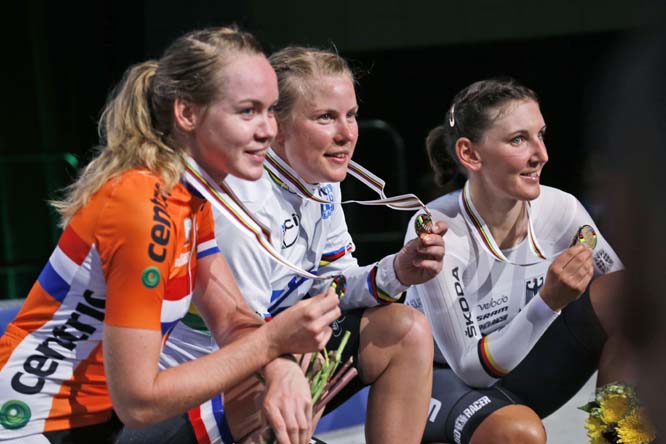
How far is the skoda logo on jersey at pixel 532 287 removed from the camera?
9.45 feet

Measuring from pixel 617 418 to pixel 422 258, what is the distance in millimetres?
565

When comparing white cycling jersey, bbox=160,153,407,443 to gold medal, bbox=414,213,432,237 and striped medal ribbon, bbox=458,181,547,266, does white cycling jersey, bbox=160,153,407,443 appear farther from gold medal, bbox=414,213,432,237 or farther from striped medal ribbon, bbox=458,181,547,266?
striped medal ribbon, bbox=458,181,547,266

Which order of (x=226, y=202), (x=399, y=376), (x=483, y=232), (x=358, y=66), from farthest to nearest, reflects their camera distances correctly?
(x=358, y=66)
(x=483, y=232)
(x=399, y=376)
(x=226, y=202)

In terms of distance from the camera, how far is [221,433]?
79.0 inches

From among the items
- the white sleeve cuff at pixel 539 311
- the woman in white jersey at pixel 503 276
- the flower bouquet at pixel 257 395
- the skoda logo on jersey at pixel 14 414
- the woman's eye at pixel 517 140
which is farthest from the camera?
the woman's eye at pixel 517 140

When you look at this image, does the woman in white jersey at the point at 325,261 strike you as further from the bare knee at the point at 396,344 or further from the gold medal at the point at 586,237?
the gold medal at the point at 586,237

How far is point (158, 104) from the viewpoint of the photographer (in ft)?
6.42

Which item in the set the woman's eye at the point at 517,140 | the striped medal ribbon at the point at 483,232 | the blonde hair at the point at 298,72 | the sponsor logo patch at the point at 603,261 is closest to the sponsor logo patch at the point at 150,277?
the blonde hair at the point at 298,72

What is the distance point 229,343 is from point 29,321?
371 mm

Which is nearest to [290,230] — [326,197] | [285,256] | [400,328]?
[285,256]

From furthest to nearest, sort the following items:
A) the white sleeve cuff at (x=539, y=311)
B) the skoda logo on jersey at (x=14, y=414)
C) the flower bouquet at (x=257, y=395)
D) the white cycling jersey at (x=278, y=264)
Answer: the white sleeve cuff at (x=539, y=311) < the white cycling jersey at (x=278, y=264) < the flower bouquet at (x=257, y=395) < the skoda logo on jersey at (x=14, y=414)

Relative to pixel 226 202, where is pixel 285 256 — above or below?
below

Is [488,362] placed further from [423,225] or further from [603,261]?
[603,261]

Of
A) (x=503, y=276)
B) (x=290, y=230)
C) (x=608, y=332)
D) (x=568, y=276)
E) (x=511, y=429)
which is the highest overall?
(x=290, y=230)
